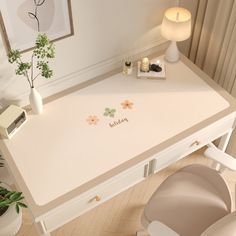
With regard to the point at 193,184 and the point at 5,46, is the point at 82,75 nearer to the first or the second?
the point at 5,46

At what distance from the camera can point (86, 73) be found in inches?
91.3

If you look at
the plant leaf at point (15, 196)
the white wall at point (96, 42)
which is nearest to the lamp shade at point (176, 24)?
the white wall at point (96, 42)

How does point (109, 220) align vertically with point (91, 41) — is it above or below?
below

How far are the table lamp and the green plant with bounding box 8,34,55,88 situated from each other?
0.68 metres

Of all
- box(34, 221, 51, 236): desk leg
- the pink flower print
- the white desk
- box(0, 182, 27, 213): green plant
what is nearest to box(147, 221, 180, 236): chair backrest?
the white desk

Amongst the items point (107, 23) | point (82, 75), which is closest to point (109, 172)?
point (82, 75)

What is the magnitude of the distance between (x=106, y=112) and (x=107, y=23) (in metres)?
0.51

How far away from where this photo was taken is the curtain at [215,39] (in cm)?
219

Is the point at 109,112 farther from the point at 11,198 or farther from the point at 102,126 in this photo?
the point at 11,198

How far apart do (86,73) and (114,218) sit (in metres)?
1.02

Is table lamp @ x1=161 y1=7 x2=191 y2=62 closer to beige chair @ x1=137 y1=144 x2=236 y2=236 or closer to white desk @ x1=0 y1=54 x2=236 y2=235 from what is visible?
white desk @ x1=0 y1=54 x2=236 y2=235

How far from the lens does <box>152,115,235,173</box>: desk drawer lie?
2051 millimetres

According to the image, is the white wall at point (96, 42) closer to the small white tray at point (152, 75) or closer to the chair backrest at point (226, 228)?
the small white tray at point (152, 75)

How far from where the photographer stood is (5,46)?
1.90m
